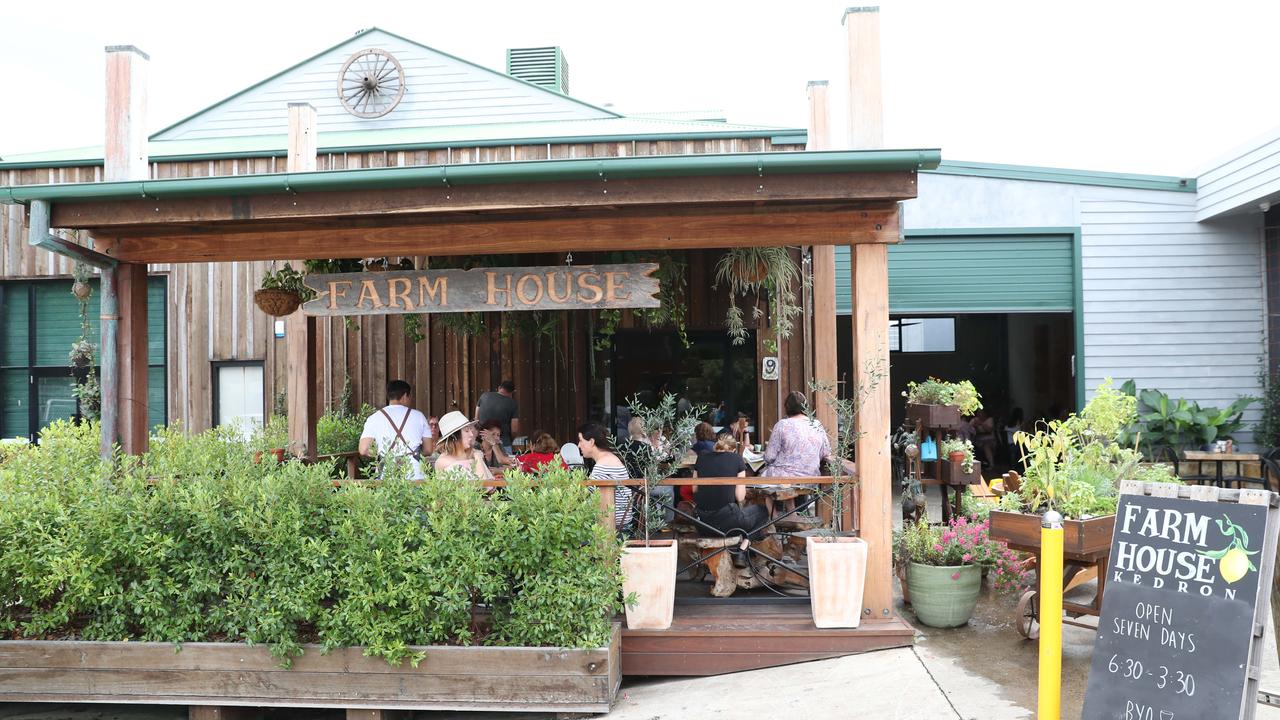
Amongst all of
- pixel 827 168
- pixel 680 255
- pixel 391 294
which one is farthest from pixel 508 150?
pixel 827 168

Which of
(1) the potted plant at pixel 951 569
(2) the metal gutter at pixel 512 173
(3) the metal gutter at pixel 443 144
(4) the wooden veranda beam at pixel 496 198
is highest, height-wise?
(3) the metal gutter at pixel 443 144

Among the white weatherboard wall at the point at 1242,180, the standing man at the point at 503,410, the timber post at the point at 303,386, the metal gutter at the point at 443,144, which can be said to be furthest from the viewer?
the white weatherboard wall at the point at 1242,180

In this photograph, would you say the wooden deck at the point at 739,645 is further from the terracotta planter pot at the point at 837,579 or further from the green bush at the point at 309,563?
the green bush at the point at 309,563

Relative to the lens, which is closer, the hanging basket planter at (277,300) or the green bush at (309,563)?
the green bush at (309,563)

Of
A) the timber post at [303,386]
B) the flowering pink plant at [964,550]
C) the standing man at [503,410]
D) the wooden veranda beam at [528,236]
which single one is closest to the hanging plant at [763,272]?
the wooden veranda beam at [528,236]

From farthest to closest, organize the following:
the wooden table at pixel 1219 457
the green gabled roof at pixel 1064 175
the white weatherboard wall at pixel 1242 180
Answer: the green gabled roof at pixel 1064 175 → the wooden table at pixel 1219 457 → the white weatherboard wall at pixel 1242 180

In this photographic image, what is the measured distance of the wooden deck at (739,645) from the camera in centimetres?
514

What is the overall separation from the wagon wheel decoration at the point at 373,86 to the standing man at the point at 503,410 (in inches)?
258

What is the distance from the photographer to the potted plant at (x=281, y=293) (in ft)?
23.3

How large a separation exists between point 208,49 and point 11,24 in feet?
28.6

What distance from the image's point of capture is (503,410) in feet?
27.8

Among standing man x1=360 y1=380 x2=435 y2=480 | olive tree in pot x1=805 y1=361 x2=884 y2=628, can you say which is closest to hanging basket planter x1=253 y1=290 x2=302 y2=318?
standing man x1=360 y1=380 x2=435 y2=480

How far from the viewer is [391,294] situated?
5.52 metres

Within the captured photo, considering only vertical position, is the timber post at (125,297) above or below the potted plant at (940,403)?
above
